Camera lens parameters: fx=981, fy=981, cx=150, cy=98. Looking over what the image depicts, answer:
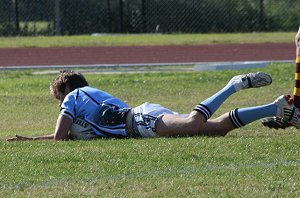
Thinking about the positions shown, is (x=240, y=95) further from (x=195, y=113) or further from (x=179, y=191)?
(x=179, y=191)

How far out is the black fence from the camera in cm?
3297

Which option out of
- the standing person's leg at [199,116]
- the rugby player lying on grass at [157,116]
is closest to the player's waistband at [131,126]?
the rugby player lying on grass at [157,116]

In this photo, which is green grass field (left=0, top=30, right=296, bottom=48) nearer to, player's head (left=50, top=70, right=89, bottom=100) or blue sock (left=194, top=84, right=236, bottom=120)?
player's head (left=50, top=70, right=89, bottom=100)

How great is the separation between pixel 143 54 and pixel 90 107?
14.5 m

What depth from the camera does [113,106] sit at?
9883 mm

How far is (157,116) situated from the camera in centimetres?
977

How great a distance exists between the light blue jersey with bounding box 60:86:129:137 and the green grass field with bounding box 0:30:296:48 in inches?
676

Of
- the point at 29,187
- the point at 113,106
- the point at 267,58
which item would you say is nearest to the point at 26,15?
the point at 267,58

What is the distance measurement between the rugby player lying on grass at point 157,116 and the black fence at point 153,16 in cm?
2294

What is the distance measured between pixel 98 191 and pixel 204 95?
27.2ft

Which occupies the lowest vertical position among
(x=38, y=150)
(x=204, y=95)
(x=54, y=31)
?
(x=54, y=31)

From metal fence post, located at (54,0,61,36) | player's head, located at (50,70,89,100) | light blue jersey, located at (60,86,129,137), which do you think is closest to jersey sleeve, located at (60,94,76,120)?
light blue jersey, located at (60,86,129,137)

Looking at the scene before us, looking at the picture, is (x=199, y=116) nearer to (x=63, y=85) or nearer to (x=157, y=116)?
(x=157, y=116)

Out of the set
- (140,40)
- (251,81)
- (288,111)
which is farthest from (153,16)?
(288,111)
